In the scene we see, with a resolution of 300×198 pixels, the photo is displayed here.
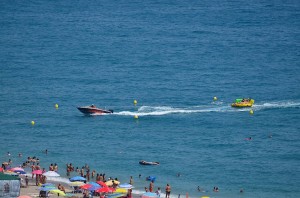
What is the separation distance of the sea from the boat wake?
0.26 m

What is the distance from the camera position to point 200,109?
118 m

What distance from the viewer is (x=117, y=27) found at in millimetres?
172000

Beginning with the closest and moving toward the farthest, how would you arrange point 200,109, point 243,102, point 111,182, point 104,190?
point 104,190 < point 111,182 < point 243,102 < point 200,109

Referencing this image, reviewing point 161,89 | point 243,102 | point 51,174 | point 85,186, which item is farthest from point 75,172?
point 161,89

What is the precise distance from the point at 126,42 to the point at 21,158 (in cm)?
6577

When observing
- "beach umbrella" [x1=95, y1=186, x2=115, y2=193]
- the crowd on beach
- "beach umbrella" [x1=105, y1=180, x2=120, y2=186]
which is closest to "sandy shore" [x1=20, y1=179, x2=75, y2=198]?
the crowd on beach

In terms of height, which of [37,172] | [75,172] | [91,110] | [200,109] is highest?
[200,109]

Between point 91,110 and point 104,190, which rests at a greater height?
point 91,110

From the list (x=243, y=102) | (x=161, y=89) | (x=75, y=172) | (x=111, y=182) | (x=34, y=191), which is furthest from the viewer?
(x=161, y=89)

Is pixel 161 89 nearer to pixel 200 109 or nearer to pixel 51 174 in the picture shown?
pixel 200 109

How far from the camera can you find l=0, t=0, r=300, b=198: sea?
96.6 m

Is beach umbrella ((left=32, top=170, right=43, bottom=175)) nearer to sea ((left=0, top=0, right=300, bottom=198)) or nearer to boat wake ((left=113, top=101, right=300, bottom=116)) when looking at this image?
sea ((left=0, top=0, right=300, bottom=198))

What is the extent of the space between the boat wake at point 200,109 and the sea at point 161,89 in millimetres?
258

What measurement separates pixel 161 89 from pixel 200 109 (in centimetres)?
1237
